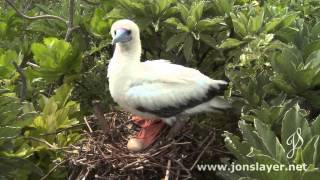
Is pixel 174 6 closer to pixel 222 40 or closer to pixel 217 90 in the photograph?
pixel 222 40

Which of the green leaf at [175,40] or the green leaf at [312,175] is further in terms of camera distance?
the green leaf at [175,40]

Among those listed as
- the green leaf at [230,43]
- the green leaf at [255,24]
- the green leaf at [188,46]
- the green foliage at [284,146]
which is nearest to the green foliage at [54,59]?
the green leaf at [188,46]

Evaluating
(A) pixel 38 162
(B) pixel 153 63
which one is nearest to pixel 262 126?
(B) pixel 153 63

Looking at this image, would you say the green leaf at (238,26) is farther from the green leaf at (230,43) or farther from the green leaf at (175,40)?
the green leaf at (175,40)

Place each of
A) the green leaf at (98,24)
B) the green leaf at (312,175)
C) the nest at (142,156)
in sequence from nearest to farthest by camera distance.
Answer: the green leaf at (312,175), the nest at (142,156), the green leaf at (98,24)

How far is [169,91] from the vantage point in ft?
8.87

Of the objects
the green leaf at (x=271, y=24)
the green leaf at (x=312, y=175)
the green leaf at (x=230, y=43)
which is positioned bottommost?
the green leaf at (x=312, y=175)

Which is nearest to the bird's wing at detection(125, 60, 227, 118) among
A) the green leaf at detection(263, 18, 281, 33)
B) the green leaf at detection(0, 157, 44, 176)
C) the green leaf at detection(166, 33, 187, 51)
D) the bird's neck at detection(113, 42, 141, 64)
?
the bird's neck at detection(113, 42, 141, 64)

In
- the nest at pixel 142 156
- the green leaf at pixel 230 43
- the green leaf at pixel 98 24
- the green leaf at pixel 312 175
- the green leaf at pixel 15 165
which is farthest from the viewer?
the green leaf at pixel 98 24

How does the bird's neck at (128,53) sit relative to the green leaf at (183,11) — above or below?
below

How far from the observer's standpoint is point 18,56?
3.39m

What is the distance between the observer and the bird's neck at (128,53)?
2836mm

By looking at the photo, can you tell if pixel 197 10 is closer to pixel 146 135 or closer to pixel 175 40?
pixel 175 40

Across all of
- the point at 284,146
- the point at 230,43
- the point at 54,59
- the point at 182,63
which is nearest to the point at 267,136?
the point at 284,146
